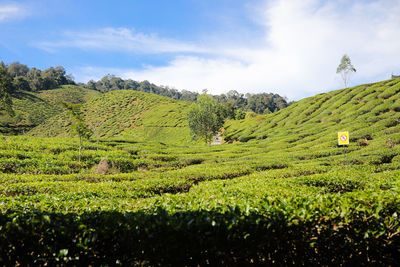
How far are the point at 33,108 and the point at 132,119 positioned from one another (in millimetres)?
52865

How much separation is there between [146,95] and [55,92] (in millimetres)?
63125

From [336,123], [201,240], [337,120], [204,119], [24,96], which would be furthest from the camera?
[24,96]

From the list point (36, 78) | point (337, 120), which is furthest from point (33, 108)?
point (337, 120)

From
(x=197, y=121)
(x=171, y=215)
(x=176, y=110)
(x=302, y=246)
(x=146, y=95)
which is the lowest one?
(x=302, y=246)

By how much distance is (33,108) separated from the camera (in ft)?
364

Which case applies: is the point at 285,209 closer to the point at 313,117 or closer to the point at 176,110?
the point at 313,117

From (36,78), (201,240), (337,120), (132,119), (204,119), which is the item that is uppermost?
(36,78)

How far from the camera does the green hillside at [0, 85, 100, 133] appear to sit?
304ft

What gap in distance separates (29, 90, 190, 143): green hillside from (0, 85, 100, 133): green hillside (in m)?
6.84

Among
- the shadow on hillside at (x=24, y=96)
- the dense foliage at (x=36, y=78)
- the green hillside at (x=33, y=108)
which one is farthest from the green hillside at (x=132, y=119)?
the dense foliage at (x=36, y=78)

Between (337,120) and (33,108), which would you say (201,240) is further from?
(33,108)

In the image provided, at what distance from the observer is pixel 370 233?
5629 millimetres

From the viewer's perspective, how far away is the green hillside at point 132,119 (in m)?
88.3

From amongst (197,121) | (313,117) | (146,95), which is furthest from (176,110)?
(313,117)
